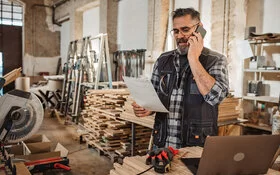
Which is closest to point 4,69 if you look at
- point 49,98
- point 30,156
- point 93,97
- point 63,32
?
point 63,32

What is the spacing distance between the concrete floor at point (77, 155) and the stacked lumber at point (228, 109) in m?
1.83

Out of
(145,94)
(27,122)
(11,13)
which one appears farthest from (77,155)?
(11,13)

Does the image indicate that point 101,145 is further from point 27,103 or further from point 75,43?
point 75,43

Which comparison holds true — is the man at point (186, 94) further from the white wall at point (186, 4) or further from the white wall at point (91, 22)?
the white wall at point (91, 22)

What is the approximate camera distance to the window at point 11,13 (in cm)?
1083

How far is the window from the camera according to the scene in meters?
10.8

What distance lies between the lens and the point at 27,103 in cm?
315

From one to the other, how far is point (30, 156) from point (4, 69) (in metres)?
8.69

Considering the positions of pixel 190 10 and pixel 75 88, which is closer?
pixel 190 10

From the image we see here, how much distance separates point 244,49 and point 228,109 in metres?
1.06

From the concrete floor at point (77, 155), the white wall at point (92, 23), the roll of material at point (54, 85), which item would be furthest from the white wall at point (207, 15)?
the roll of material at point (54, 85)

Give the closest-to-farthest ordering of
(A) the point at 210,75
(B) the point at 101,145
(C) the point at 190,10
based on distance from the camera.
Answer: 1. (A) the point at 210,75
2. (C) the point at 190,10
3. (B) the point at 101,145

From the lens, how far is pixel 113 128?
4406 millimetres

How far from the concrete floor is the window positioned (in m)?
6.24
